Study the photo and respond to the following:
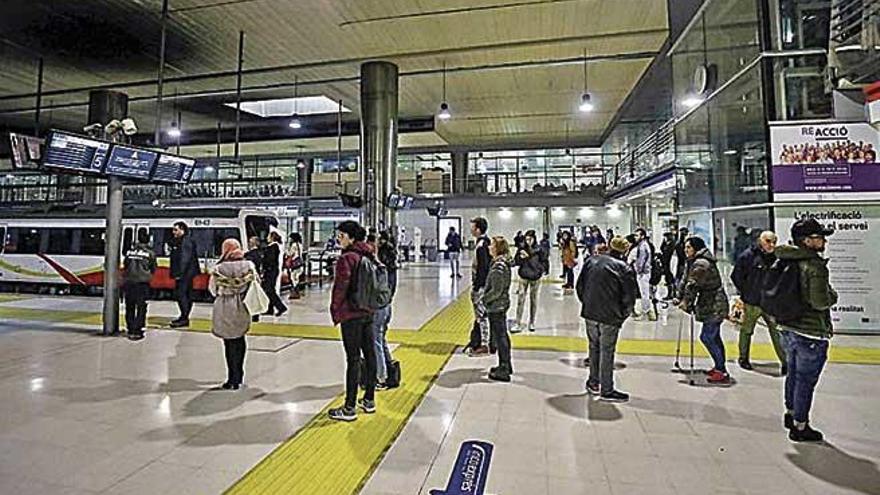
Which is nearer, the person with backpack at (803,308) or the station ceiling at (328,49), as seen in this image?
the person with backpack at (803,308)

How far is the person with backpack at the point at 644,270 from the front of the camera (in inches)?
340

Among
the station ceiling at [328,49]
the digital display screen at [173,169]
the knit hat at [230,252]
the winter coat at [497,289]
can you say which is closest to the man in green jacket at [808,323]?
the winter coat at [497,289]

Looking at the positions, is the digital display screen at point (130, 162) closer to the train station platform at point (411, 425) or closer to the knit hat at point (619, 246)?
the train station platform at point (411, 425)

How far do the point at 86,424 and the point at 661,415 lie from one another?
4.40 metres

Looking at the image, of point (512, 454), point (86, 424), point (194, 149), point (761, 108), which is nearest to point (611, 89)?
point (761, 108)

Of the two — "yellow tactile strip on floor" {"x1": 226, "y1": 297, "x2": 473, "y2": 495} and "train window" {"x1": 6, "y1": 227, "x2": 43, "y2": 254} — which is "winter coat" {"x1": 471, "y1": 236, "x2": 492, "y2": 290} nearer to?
"yellow tactile strip on floor" {"x1": 226, "y1": 297, "x2": 473, "y2": 495}

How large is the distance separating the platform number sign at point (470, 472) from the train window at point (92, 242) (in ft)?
40.8

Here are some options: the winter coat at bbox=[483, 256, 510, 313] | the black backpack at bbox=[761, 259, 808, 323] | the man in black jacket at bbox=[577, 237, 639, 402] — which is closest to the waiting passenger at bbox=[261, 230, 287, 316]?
the winter coat at bbox=[483, 256, 510, 313]

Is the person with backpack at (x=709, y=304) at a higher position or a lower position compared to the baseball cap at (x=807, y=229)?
lower

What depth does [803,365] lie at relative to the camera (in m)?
3.39

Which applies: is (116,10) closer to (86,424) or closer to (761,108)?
(86,424)

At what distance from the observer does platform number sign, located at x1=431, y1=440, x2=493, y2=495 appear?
5.85ft

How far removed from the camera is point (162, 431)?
359cm

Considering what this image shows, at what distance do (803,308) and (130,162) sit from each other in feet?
25.7
